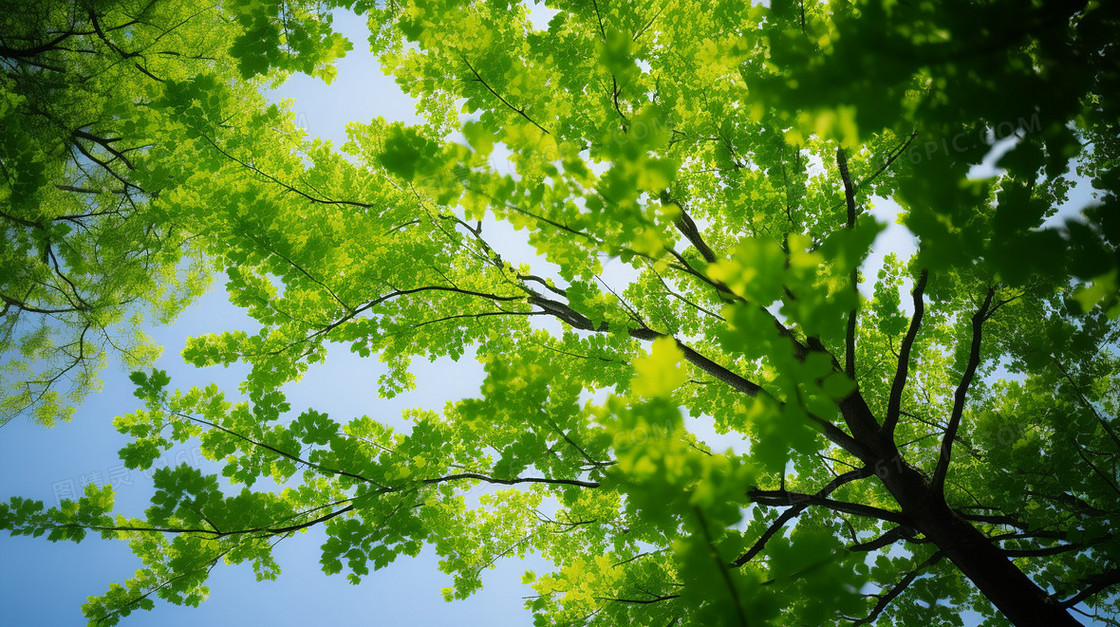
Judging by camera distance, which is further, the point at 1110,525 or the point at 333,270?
the point at 333,270

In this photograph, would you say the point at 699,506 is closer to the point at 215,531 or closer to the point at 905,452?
the point at 215,531

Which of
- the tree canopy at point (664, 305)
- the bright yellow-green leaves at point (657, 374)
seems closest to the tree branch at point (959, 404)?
the tree canopy at point (664, 305)

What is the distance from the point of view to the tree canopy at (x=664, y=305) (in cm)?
94

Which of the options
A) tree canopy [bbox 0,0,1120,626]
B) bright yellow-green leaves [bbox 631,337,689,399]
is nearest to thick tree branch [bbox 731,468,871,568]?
tree canopy [bbox 0,0,1120,626]

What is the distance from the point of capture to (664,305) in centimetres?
326

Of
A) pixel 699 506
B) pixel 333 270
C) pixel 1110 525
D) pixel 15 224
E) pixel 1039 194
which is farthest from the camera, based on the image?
pixel 15 224

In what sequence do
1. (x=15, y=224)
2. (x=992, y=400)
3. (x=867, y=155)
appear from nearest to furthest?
(x=867, y=155) < (x=992, y=400) < (x=15, y=224)

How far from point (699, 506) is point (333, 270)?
2992 mm

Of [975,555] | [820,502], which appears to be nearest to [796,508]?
[820,502]

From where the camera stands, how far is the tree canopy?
94 cm

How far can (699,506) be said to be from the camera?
0.89 metres

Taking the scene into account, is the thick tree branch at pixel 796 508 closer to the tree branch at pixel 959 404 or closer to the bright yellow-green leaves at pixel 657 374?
the tree branch at pixel 959 404

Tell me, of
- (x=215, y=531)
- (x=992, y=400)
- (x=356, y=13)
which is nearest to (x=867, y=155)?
(x=992, y=400)

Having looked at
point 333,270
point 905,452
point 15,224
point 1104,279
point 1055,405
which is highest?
point 15,224
